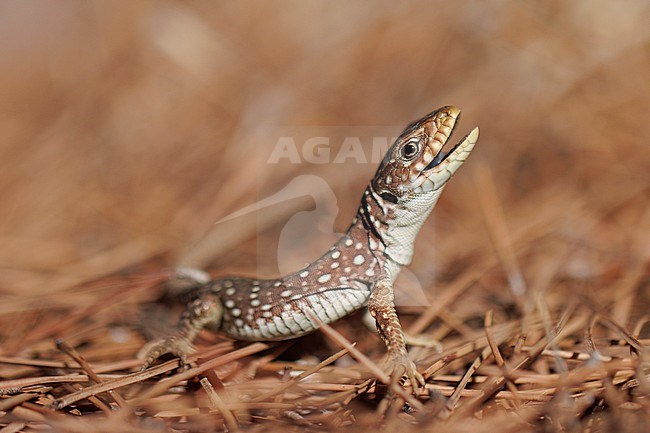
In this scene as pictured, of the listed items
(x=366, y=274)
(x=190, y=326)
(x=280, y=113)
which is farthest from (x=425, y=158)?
(x=280, y=113)

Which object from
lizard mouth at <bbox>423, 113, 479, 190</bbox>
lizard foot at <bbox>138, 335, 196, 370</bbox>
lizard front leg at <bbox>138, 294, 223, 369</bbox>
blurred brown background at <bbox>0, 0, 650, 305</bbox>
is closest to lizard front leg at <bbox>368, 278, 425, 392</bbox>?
lizard mouth at <bbox>423, 113, 479, 190</bbox>

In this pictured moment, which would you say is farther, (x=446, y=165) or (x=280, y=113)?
(x=280, y=113)

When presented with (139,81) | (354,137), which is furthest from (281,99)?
(139,81)

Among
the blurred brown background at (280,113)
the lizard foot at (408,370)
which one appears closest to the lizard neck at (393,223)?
the lizard foot at (408,370)

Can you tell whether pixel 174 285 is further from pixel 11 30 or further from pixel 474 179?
pixel 11 30

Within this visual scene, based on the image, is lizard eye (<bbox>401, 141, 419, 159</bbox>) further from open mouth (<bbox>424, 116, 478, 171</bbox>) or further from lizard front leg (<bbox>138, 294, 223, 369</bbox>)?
lizard front leg (<bbox>138, 294, 223, 369</bbox>)

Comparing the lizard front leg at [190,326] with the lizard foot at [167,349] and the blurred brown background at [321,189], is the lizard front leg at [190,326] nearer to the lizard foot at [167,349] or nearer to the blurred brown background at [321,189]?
the lizard foot at [167,349]

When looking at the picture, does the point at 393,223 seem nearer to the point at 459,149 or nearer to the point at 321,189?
the point at 459,149
